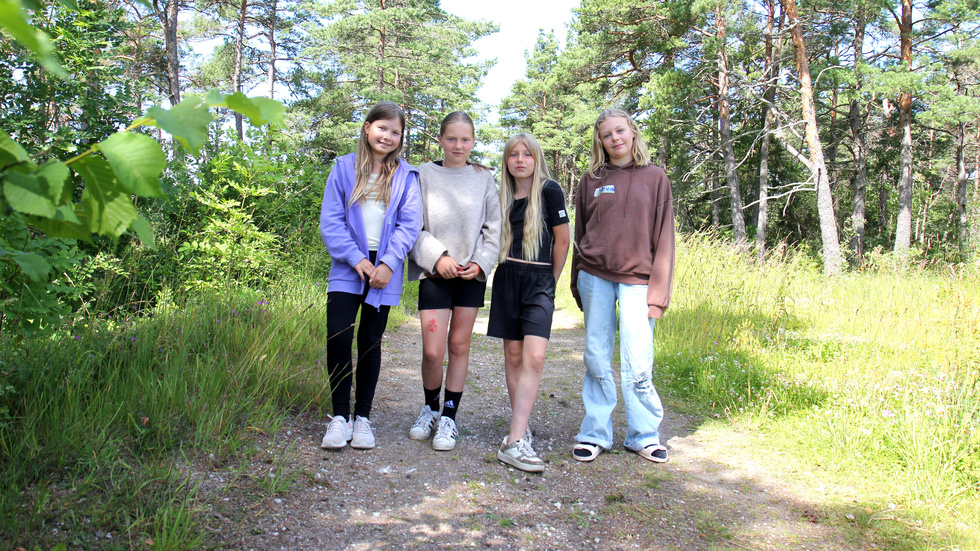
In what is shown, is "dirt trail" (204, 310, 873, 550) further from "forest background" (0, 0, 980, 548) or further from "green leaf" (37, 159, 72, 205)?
"green leaf" (37, 159, 72, 205)

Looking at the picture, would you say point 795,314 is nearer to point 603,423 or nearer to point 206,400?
point 603,423

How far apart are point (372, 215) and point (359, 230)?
0.12 metres

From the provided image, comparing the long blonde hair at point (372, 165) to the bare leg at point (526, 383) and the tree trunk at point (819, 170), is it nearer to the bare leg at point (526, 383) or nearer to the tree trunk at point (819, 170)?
the bare leg at point (526, 383)

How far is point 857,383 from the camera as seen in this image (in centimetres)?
399

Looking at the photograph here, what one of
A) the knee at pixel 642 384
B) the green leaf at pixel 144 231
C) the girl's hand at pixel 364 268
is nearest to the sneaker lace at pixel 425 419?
the girl's hand at pixel 364 268

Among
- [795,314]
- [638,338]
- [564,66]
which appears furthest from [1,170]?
[564,66]

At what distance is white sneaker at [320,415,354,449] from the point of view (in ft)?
10.4

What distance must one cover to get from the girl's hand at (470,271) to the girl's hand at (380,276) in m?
0.41

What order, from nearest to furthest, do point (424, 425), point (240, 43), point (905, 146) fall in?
point (424, 425)
point (905, 146)
point (240, 43)

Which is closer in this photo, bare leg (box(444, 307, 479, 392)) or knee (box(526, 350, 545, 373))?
knee (box(526, 350, 545, 373))

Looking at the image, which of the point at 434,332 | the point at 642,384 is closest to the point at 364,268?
the point at 434,332

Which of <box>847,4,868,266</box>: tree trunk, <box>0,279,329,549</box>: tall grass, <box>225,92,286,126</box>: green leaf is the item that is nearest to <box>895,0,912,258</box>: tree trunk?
<box>847,4,868,266</box>: tree trunk

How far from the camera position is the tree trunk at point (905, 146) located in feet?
58.0

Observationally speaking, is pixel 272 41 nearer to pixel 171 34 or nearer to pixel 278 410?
pixel 171 34
